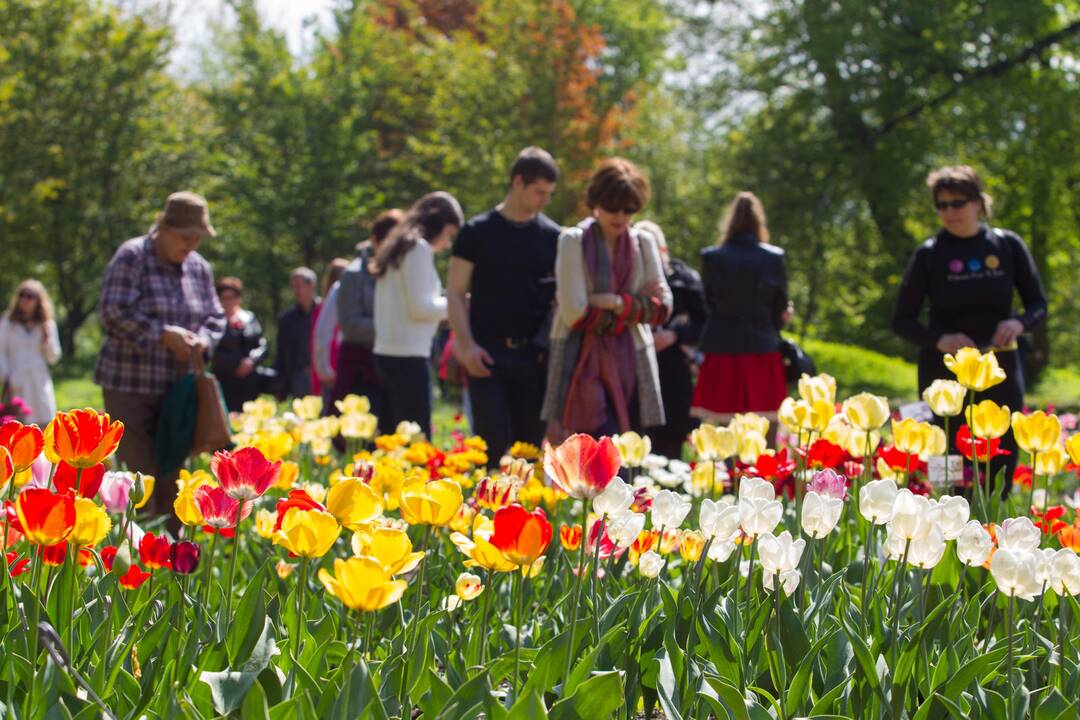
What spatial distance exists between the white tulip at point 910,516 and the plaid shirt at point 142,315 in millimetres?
3793

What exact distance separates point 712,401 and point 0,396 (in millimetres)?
6487

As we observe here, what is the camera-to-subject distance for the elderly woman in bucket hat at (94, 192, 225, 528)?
4906 mm

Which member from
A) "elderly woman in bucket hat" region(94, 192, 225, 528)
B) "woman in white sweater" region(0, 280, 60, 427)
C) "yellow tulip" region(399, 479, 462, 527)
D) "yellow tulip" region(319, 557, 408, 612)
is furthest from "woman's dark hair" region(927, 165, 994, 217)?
"woman in white sweater" region(0, 280, 60, 427)

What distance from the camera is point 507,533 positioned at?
62.2 inches

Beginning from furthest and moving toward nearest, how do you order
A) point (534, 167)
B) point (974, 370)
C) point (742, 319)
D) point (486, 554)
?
point (742, 319)
point (534, 167)
point (974, 370)
point (486, 554)

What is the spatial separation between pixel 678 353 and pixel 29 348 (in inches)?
234

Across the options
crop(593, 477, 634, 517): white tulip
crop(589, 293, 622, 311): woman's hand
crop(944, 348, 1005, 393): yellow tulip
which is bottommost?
crop(593, 477, 634, 517): white tulip

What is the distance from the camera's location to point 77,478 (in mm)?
1999

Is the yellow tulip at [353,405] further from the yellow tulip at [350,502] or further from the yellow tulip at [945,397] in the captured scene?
the yellow tulip at [350,502]

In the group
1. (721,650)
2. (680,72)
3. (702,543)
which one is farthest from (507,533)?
(680,72)

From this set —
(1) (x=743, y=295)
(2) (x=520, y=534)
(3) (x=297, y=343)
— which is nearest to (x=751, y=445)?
(2) (x=520, y=534)

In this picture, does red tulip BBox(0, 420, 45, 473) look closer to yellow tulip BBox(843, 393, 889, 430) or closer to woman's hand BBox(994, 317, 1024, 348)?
yellow tulip BBox(843, 393, 889, 430)

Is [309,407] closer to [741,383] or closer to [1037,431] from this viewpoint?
[741,383]

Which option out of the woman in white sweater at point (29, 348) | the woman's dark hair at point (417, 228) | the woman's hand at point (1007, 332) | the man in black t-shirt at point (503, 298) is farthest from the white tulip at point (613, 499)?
the woman in white sweater at point (29, 348)
